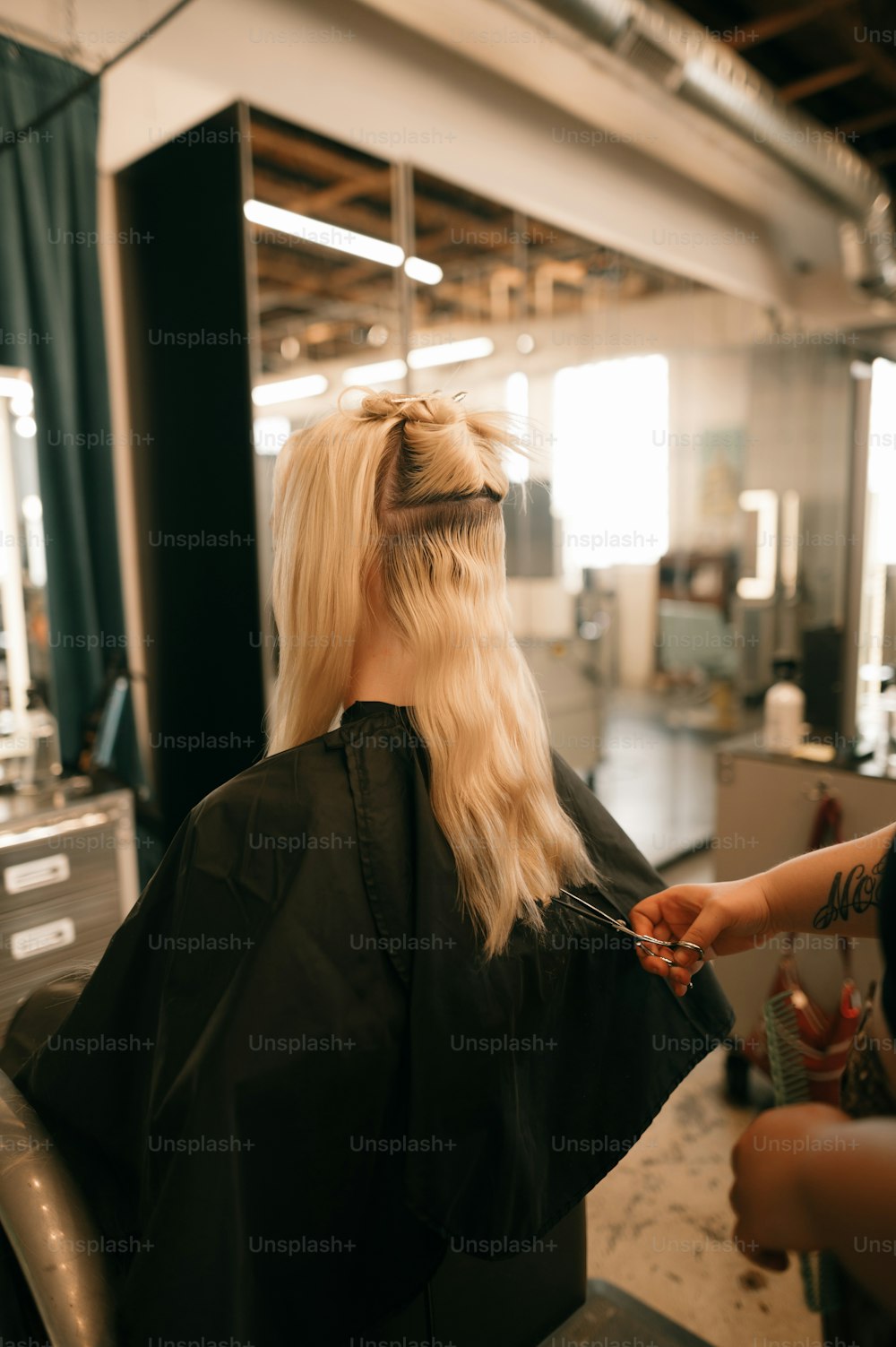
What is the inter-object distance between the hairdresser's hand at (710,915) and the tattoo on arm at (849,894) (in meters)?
0.07

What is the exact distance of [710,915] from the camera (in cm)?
113

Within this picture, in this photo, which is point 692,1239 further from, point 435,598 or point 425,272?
point 425,272

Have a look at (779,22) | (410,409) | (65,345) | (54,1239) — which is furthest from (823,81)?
(54,1239)

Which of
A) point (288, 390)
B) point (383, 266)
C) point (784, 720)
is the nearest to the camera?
point (784, 720)

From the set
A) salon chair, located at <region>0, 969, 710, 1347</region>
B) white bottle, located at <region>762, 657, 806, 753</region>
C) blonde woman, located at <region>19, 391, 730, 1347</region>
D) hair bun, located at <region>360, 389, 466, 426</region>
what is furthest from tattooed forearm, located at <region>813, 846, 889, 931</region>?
white bottle, located at <region>762, 657, 806, 753</region>

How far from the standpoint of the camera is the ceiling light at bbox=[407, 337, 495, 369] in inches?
129

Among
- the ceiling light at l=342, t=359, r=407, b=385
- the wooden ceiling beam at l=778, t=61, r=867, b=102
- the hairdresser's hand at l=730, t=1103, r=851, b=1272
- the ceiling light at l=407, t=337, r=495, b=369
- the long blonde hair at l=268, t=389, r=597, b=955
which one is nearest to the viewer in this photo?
the hairdresser's hand at l=730, t=1103, r=851, b=1272

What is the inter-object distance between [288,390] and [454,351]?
781 millimetres

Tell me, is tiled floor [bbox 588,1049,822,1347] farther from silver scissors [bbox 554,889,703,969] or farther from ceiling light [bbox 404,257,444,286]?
ceiling light [bbox 404,257,444,286]

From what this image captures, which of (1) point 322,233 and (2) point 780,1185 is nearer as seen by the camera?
(2) point 780,1185

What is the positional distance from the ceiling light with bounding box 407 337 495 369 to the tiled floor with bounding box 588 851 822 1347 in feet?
8.79

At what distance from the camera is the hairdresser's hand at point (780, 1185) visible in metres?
0.80

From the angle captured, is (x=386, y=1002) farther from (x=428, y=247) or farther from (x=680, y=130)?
(x=680, y=130)

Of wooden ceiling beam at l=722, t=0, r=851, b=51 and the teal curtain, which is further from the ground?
wooden ceiling beam at l=722, t=0, r=851, b=51
